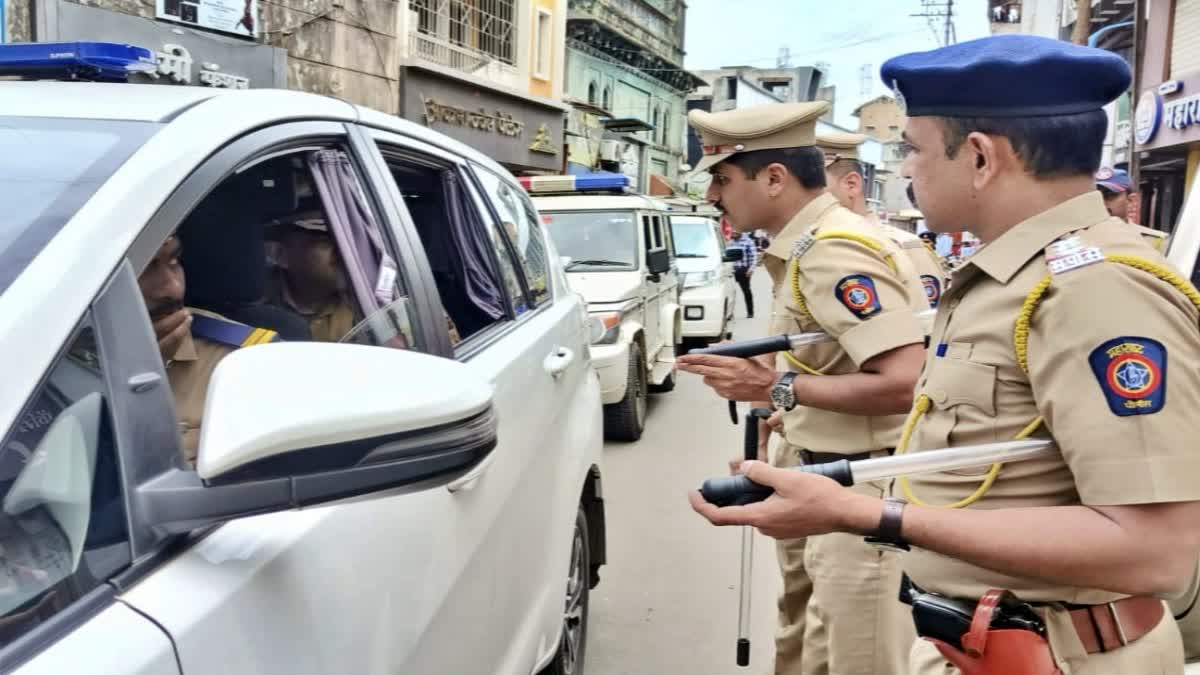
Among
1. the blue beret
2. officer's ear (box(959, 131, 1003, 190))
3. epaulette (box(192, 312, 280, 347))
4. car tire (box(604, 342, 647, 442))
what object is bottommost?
car tire (box(604, 342, 647, 442))

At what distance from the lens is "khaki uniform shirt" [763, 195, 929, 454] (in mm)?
2393

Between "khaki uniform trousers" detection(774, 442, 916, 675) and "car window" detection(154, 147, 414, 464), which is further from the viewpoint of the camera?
"khaki uniform trousers" detection(774, 442, 916, 675)

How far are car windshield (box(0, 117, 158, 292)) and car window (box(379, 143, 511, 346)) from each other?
4.28 ft

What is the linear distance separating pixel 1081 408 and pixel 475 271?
1.89 metres

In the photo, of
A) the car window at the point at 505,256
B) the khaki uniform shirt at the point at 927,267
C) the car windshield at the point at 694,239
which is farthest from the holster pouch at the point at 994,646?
the car windshield at the point at 694,239

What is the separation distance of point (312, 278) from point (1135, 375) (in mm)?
1565

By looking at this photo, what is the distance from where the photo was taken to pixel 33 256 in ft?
3.69

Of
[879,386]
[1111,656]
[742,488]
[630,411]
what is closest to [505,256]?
[879,386]

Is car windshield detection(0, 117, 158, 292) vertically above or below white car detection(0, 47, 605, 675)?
above

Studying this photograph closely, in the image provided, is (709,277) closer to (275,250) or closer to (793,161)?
(793,161)

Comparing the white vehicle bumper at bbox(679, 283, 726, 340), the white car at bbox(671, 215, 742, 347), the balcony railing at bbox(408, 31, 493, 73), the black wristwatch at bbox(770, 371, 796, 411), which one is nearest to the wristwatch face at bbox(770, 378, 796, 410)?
the black wristwatch at bbox(770, 371, 796, 411)

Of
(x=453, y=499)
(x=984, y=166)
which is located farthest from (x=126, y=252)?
(x=984, y=166)

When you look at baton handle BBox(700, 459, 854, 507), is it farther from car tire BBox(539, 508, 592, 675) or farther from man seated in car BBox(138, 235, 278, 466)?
car tire BBox(539, 508, 592, 675)

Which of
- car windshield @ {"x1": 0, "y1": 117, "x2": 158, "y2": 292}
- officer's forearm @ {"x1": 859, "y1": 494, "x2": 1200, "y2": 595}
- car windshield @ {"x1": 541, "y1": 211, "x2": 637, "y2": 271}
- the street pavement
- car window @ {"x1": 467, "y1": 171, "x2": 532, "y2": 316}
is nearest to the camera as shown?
car windshield @ {"x1": 0, "y1": 117, "x2": 158, "y2": 292}
